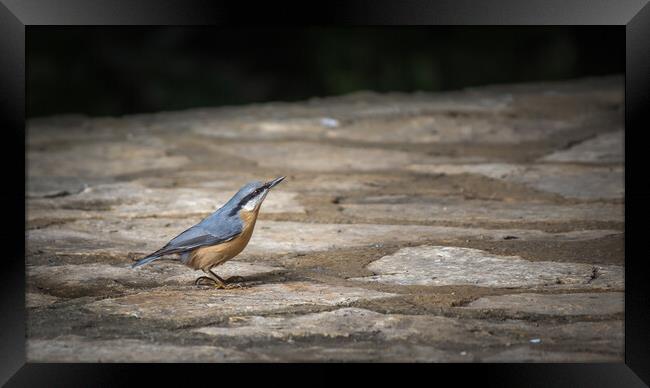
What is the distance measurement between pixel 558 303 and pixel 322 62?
6572mm

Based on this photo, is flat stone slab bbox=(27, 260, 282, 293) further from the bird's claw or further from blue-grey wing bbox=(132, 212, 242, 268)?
blue-grey wing bbox=(132, 212, 242, 268)

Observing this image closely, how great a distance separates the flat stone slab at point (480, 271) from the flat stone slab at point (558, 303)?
14cm

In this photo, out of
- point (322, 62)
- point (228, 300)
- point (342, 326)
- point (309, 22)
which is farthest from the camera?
point (322, 62)

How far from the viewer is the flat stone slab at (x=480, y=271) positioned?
3387 mm

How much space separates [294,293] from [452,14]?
117cm

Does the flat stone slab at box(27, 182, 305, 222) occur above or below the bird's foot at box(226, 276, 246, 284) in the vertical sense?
above

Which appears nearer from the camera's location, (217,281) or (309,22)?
(309,22)

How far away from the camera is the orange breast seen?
A: 3.41 m

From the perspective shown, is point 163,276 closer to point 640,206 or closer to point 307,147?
point 640,206

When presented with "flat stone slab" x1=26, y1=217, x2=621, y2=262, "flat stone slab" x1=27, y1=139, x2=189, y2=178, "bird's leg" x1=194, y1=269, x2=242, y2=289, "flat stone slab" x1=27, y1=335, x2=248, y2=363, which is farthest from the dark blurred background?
"flat stone slab" x1=27, y1=335, x2=248, y2=363

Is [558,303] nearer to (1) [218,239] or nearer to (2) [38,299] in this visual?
(1) [218,239]

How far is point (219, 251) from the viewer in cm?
341

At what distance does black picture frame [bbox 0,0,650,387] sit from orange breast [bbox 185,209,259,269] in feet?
2.86

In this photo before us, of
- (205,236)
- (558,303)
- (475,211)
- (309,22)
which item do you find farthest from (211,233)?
(475,211)
